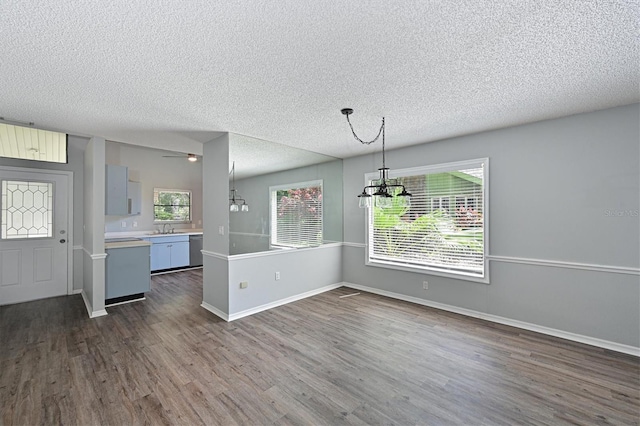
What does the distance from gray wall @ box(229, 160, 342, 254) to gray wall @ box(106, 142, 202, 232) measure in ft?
10.9

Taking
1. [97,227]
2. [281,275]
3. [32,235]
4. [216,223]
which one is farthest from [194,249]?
[281,275]

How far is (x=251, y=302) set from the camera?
3.98 m

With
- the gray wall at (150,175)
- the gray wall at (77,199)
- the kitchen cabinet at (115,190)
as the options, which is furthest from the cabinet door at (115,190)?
the gray wall at (150,175)

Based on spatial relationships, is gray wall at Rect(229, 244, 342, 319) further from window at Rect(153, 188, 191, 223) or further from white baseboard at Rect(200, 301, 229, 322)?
window at Rect(153, 188, 191, 223)

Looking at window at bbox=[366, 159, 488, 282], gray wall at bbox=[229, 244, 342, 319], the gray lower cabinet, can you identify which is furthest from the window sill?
the gray lower cabinet

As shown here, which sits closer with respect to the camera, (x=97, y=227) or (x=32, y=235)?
(x=97, y=227)

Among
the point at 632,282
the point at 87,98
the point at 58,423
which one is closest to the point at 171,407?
the point at 58,423

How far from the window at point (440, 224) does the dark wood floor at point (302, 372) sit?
82 cm

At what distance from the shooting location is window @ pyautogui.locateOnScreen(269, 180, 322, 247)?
15.6 ft

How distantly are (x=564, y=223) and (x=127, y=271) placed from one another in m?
5.97

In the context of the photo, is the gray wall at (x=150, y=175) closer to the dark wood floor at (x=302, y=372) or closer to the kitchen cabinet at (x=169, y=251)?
the kitchen cabinet at (x=169, y=251)

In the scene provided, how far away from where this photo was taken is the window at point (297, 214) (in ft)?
15.6

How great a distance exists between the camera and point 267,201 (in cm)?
471

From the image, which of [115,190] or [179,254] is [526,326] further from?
[179,254]
